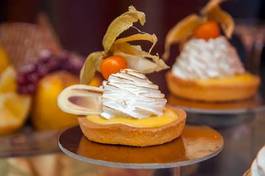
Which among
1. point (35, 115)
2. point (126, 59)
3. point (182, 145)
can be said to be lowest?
point (35, 115)

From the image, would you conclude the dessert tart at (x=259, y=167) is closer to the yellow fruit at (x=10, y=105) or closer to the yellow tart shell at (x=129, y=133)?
the yellow tart shell at (x=129, y=133)

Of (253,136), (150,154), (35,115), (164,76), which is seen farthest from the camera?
(35,115)

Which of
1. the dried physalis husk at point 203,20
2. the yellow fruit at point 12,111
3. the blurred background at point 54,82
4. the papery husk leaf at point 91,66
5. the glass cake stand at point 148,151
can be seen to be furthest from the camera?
the yellow fruit at point 12,111

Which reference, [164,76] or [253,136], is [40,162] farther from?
[253,136]

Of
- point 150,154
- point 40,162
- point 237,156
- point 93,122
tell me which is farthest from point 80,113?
point 237,156

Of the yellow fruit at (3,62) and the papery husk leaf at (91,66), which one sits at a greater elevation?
the papery husk leaf at (91,66)

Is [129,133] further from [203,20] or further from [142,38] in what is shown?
[203,20]

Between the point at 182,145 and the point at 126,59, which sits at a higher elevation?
the point at 126,59

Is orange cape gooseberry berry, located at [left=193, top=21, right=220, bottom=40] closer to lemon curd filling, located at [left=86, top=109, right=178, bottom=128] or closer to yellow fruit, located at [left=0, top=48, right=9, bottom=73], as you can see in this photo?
lemon curd filling, located at [left=86, top=109, right=178, bottom=128]

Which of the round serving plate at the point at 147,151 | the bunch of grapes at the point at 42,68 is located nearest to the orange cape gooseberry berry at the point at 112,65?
the round serving plate at the point at 147,151
